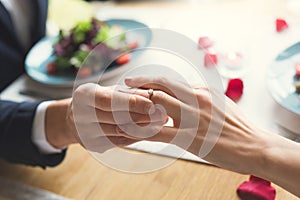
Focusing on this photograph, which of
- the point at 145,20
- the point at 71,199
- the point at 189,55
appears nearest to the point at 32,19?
the point at 145,20

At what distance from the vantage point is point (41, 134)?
901 mm

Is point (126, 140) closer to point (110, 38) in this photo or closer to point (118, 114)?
point (118, 114)

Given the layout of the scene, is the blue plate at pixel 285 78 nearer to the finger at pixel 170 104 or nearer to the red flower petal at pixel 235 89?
the red flower petal at pixel 235 89

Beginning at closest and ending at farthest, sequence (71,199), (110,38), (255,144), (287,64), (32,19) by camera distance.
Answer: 1. (255,144)
2. (71,199)
3. (287,64)
4. (110,38)
5. (32,19)

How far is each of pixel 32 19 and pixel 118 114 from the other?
2.23ft

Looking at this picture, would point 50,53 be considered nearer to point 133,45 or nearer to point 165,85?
point 133,45

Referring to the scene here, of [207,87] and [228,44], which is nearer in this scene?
[207,87]

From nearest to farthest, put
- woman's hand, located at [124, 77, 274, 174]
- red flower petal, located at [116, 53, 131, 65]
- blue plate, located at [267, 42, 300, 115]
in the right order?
woman's hand, located at [124, 77, 274, 174] < blue plate, located at [267, 42, 300, 115] < red flower petal, located at [116, 53, 131, 65]

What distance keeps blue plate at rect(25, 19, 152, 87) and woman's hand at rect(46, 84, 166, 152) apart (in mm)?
233

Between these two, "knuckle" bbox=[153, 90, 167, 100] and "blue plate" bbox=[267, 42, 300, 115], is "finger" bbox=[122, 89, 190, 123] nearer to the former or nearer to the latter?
"knuckle" bbox=[153, 90, 167, 100]

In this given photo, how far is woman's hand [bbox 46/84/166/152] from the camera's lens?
714 mm

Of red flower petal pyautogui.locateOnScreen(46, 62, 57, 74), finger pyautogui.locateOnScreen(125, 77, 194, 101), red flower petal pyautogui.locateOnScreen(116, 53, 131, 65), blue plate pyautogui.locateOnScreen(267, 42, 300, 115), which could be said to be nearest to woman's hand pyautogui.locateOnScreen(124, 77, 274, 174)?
finger pyautogui.locateOnScreen(125, 77, 194, 101)

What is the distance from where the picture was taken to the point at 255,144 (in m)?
0.68

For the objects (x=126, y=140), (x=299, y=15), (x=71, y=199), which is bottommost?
(x=71, y=199)
